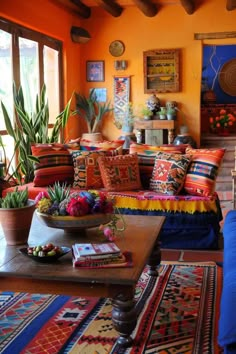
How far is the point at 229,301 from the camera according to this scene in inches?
76.0

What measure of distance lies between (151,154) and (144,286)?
163 cm

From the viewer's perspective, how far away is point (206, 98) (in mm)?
9086

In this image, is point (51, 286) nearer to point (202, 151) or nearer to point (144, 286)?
point (144, 286)

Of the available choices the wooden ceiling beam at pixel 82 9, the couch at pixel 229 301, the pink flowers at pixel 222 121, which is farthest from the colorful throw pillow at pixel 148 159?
the pink flowers at pixel 222 121

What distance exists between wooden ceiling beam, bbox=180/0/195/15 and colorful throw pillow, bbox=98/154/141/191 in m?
3.54

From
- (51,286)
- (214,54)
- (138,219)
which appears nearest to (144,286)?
(138,219)

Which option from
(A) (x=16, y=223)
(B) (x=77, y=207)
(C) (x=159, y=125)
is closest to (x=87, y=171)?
(B) (x=77, y=207)

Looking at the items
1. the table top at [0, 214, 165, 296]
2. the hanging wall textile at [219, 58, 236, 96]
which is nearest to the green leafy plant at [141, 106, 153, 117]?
the hanging wall textile at [219, 58, 236, 96]

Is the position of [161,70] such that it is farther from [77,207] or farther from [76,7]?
[77,207]

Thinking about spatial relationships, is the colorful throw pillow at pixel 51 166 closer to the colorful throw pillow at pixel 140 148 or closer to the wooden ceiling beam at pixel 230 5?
the colorful throw pillow at pixel 140 148

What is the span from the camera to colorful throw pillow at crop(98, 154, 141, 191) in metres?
4.21

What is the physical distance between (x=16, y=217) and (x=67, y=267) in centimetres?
46

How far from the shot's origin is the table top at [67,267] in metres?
2.08

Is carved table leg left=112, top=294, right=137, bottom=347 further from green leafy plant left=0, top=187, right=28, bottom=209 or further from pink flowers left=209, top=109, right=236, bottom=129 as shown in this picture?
pink flowers left=209, top=109, right=236, bottom=129
